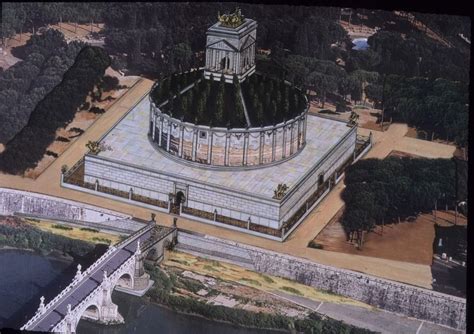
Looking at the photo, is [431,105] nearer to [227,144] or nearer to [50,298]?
[227,144]

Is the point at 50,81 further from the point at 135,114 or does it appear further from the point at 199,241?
the point at 199,241

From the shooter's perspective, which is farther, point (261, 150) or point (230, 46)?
point (230, 46)

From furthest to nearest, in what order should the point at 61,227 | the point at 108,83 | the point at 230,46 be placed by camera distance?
the point at 108,83 → the point at 61,227 → the point at 230,46

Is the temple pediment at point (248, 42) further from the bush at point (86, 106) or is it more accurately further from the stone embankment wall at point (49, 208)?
the stone embankment wall at point (49, 208)

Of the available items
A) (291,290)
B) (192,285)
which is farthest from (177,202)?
(291,290)

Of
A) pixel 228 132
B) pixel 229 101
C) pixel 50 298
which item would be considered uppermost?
pixel 229 101

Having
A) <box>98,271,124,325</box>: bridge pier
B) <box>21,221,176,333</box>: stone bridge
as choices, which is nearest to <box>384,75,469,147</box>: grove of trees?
<box>21,221,176,333</box>: stone bridge
